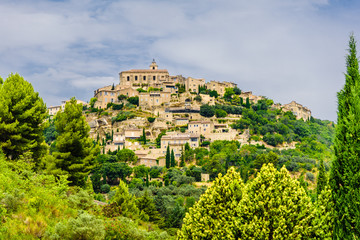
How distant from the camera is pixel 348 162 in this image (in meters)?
6.84

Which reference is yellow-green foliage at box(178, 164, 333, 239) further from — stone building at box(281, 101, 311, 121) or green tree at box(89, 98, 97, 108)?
stone building at box(281, 101, 311, 121)

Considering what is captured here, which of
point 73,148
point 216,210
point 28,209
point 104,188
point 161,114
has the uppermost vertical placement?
point 161,114

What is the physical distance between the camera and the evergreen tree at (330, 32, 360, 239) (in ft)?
21.9

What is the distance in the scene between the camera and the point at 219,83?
339 feet

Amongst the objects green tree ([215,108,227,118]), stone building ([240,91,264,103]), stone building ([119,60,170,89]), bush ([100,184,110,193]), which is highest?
stone building ([119,60,170,89])

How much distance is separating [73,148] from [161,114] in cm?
6691

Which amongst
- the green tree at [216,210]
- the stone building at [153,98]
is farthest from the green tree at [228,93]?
the green tree at [216,210]

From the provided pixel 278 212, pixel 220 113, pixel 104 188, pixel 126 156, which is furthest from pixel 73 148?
pixel 220 113

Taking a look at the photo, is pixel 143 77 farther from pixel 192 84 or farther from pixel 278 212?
pixel 278 212

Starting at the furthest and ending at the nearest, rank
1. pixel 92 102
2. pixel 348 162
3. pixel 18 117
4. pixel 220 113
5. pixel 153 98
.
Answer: pixel 92 102 → pixel 153 98 → pixel 220 113 → pixel 18 117 → pixel 348 162

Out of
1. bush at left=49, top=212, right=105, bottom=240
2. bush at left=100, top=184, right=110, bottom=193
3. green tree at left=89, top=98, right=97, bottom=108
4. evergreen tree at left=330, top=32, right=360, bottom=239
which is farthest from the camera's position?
green tree at left=89, top=98, right=97, bottom=108

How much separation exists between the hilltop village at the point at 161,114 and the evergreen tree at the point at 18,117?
154 feet

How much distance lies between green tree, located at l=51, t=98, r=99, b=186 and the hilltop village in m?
47.6

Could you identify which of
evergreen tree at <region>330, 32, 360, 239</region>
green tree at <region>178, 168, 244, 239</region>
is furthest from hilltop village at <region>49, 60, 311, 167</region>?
evergreen tree at <region>330, 32, 360, 239</region>
